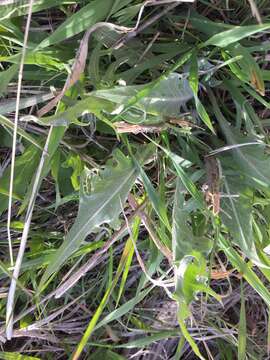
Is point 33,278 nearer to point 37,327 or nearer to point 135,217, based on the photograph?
point 37,327

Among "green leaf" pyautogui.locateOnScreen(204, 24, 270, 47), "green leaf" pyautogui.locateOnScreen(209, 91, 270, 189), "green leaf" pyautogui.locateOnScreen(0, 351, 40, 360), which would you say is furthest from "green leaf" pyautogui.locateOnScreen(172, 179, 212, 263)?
"green leaf" pyautogui.locateOnScreen(0, 351, 40, 360)

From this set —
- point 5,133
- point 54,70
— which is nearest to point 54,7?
point 54,70

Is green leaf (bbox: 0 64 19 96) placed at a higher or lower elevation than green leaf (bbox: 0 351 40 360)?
higher

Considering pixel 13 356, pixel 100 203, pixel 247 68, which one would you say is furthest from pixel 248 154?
pixel 13 356

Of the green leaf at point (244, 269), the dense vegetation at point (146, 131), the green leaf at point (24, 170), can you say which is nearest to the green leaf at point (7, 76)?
the dense vegetation at point (146, 131)

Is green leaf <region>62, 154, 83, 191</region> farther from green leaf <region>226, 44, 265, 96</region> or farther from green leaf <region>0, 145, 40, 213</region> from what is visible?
green leaf <region>226, 44, 265, 96</region>

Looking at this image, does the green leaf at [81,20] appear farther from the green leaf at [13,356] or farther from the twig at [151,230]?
the green leaf at [13,356]

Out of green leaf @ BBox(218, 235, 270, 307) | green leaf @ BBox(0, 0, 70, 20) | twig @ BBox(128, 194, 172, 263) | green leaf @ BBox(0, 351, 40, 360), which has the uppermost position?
green leaf @ BBox(0, 0, 70, 20)

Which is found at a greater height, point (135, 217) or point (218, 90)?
point (218, 90)
